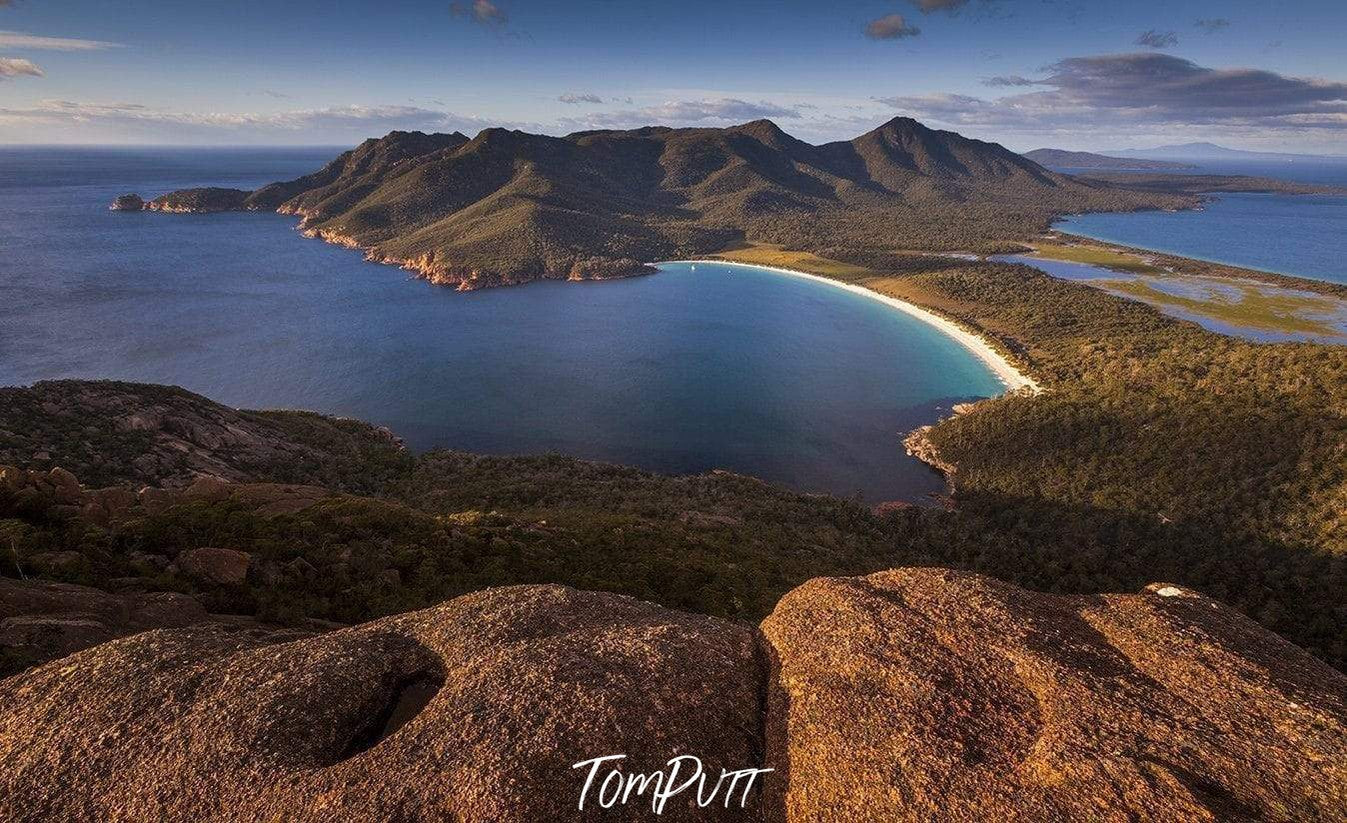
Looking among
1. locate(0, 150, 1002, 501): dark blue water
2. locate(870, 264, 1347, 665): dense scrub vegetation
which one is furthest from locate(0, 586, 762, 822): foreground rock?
locate(0, 150, 1002, 501): dark blue water

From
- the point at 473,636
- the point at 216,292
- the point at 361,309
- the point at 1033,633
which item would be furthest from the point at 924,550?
the point at 216,292

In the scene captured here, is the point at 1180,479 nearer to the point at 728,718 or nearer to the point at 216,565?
the point at 728,718

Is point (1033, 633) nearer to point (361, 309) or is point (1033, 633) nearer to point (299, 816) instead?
point (299, 816)

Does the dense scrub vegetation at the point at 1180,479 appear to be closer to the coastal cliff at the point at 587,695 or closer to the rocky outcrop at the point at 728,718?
the coastal cliff at the point at 587,695

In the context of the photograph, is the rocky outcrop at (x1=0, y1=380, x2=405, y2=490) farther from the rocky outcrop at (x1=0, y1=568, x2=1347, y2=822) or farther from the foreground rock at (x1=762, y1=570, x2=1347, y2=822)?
the foreground rock at (x1=762, y1=570, x2=1347, y2=822)

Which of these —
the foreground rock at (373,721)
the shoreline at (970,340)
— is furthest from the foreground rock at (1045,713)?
the shoreline at (970,340)
